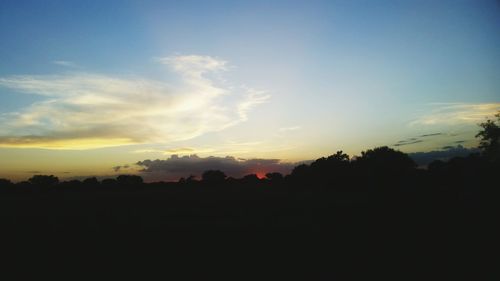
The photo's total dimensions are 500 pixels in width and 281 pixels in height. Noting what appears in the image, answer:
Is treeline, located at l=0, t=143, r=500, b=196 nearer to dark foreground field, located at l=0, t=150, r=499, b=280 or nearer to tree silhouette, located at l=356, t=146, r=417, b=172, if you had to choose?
tree silhouette, located at l=356, t=146, r=417, b=172

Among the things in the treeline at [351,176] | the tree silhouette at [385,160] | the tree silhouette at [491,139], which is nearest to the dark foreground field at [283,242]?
the tree silhouette at [491,139]

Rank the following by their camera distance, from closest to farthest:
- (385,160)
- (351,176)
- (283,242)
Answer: (283,242) < (351,176) < (385,160)

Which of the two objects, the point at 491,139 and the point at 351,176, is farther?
the point at 351,176

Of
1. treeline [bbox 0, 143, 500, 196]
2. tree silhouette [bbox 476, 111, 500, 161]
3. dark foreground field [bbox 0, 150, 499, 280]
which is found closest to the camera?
dark foreground field [bbox 0, 150, 499, 280]

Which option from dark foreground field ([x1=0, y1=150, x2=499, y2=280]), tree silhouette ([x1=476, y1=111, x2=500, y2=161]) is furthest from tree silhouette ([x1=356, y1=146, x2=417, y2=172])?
dark foreground field ([x1=0, y1=150, x2=499, y2=280])

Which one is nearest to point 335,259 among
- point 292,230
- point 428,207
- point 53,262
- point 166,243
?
point 292,230

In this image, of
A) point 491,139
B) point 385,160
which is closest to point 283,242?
point 491,139

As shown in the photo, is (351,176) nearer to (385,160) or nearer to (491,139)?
(385,160)

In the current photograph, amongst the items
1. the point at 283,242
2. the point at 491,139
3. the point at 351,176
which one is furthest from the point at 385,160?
the point at 283,242

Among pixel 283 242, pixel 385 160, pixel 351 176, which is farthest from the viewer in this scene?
pixel 385 160

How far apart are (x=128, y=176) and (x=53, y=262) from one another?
109516 mm

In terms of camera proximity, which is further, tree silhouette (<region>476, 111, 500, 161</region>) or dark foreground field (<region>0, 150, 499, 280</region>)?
tree silhouette (<region>476, 111, 500, 161</region>)

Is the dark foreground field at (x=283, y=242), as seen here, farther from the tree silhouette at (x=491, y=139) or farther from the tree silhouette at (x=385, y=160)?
the tree silhouette at (x=385, y=160)

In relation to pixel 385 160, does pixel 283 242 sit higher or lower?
lower
